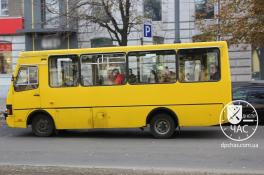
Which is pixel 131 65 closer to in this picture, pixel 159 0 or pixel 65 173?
pixel 65 173

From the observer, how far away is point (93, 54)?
50.2ft

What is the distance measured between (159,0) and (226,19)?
23.5 feet

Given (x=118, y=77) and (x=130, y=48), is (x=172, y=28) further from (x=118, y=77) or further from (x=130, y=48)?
(x=118, y=77)

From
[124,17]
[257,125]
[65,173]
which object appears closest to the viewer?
[65,173]

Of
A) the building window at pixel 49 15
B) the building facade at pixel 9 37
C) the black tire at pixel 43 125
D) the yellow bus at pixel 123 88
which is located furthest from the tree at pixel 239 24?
A: the building facade at pixel 9 37

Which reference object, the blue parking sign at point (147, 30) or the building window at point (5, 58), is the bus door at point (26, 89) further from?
the building window at point (5, 58)

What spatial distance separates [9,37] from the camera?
32.0 meters

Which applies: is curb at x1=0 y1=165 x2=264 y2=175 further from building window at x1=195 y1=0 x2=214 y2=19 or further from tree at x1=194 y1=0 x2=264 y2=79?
building window at x1=195 y1=0 x2=214 y2=19

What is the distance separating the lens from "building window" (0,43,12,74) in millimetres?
32188

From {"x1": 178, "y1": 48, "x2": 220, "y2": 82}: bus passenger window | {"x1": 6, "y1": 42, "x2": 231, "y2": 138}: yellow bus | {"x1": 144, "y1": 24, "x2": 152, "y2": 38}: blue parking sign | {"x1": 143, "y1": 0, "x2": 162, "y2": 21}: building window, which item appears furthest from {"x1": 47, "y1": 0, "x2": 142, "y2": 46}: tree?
{"x1": 178, "y1": 48, "x2": 220, "y2": 82}: bus passenger window

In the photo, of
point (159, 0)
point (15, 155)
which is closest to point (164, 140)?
point (15, 155)

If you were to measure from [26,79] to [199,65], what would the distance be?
514cm

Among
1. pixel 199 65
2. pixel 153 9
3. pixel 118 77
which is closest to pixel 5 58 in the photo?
pixel 153 9

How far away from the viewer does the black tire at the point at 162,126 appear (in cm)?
1477
